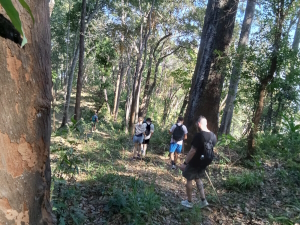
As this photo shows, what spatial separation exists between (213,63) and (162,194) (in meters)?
4.86

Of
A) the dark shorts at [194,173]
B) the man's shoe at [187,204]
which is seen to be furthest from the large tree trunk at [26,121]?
the man's shoe at [187,204]

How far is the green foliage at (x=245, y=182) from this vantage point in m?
5.87

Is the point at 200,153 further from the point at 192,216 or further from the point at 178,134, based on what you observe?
the point at 178,134

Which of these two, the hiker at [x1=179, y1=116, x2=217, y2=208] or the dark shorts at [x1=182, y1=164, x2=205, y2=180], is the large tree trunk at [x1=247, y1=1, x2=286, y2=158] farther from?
the dark shorts at [x1=182, y1=164, x2=205, y2=180]

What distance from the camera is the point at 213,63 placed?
832 centimetres

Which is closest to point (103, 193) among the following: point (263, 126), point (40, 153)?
point (40, 153)

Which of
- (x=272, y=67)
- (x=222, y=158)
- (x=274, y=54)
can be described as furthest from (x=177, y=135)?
(x=274, y=54)

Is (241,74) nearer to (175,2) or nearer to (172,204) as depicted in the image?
(172,204)

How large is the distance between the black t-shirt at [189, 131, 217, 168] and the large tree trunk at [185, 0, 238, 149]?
4.05m

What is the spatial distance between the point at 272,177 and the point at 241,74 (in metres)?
3.08

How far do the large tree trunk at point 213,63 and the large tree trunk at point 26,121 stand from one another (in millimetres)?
7246

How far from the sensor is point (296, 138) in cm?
683

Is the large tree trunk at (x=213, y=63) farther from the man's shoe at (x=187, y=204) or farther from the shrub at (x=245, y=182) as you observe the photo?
the man's shoe at (x=187, y=204)

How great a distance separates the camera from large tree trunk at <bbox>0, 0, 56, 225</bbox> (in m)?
1.36
